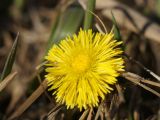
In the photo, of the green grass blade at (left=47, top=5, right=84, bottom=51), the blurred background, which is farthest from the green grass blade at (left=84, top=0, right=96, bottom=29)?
the green grass blade at (left=47, top=5, right=84, bottom=51)

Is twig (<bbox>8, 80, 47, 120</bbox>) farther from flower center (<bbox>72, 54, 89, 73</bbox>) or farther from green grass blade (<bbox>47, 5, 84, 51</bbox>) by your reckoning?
green grass blade (<bbox>47, 5, 84, 51</bbox>)

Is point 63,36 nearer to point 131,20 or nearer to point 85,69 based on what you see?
point 131,20

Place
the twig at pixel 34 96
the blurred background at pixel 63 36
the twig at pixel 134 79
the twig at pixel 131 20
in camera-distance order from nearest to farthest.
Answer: the twig at pixel 134 79 → the twig at pixel 34 96 → the blurred background at pixel 63 36 → the twig at pixel 131 20

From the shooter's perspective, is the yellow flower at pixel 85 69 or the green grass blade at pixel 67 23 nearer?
the yellow flower at pixel 85 69

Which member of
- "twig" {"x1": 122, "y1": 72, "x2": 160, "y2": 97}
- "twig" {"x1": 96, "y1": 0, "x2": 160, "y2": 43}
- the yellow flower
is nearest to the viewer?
the yellow flower

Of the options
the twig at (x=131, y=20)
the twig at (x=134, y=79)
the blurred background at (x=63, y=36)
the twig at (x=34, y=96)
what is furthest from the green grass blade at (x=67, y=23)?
the twig at (x=134, y=79)

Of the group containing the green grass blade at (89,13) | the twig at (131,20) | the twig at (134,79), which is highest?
the green grass blade at (89,13)

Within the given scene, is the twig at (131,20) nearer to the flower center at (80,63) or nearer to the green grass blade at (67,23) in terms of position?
the green grass blade at (67,23)
